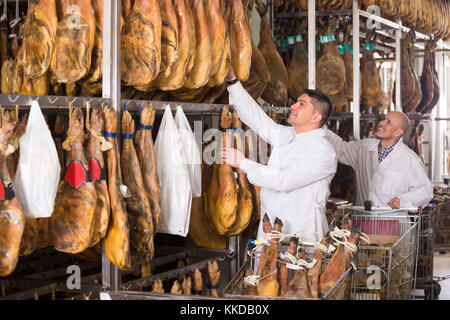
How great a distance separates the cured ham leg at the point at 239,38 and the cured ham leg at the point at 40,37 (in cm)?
143

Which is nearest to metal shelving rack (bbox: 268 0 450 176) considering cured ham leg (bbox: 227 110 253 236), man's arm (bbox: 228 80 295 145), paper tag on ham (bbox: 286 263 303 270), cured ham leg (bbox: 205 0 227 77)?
man's arm (bbox: 228 80 295 145)

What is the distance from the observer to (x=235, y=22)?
3.93 meters

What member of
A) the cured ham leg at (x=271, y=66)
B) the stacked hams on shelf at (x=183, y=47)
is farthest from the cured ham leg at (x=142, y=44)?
the cured ham leg at (x=271, y=66)

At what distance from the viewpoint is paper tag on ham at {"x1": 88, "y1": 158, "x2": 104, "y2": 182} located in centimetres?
265

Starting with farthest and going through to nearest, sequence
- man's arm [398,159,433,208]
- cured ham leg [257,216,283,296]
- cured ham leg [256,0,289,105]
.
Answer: man's arm [398,159,433,208], cured ham leg [256,0,289,105], cured ham leg [257,216,283,296]

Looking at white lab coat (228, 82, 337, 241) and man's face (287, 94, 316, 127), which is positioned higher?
man's face (287, 94, 316, 127)

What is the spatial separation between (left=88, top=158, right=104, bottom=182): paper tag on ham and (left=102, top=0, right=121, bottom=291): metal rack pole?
0.96 feet

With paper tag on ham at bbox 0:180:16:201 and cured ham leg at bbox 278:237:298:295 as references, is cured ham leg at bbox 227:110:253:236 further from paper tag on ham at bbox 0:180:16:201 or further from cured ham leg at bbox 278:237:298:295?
paper tag on ham at bbox 0:180:16:201

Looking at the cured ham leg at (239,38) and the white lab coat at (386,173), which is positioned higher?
the cured ham leg at (239,38)

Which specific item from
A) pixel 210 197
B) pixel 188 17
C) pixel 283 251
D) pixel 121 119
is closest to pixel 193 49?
pixel 188 17

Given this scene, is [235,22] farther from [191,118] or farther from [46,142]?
[46,142]

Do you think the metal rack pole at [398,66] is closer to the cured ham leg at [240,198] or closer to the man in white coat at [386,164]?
the man in white coat at [386,164]

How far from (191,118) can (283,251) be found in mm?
1396

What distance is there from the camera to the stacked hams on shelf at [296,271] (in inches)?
95.0
